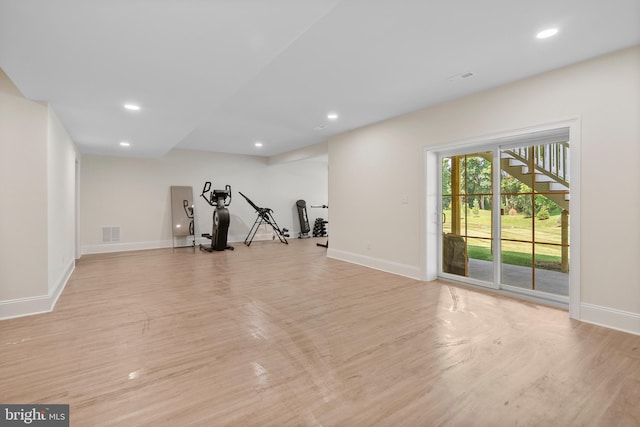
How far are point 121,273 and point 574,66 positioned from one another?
6645 millimetres

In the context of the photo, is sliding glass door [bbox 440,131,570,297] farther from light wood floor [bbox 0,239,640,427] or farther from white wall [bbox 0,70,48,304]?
white wall [bbox 0,70,48,304]

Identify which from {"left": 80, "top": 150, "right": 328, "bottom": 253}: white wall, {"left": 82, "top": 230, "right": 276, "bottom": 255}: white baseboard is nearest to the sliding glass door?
{"left": 80, "top": 150, "right": 328, "bottom": 253}: white wall

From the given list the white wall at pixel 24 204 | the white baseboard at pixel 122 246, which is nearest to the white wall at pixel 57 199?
the white wall at pixel 24 204

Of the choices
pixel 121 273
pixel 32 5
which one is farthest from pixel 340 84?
pixel 121 273

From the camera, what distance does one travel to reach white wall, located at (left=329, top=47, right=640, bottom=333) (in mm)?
2701

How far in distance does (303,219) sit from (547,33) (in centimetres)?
792

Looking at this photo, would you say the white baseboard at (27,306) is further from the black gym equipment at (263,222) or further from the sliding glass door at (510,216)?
the black gym equipment at (263,222)

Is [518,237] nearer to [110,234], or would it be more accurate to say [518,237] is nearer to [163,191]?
[163,191]

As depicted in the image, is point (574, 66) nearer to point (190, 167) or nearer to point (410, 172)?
point (410, 172)

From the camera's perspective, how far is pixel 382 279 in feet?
15.0

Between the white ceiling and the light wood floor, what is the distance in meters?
2.27

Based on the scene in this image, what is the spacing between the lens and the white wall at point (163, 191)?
7086mm

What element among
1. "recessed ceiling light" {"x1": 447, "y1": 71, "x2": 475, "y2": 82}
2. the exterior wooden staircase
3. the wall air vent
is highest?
"recessed ceiling light" {"x1": 447, "y1": 71, "x2": 475, "y2": 82}

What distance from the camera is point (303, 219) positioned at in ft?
32.2
